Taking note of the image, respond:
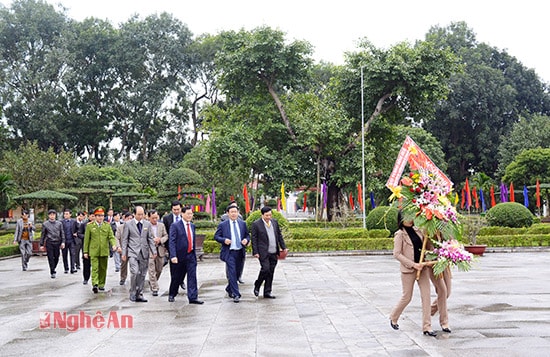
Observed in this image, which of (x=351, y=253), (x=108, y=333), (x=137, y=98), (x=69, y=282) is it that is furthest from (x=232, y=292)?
(x=137, y=98)

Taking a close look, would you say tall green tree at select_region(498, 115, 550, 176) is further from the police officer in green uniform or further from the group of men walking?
the police officer in green uniform

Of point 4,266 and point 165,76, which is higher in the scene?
point 165,76

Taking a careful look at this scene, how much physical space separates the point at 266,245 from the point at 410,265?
3.81m

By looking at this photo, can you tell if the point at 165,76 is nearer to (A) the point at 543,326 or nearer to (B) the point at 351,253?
(B) the point at 351,253

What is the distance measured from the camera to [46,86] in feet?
171

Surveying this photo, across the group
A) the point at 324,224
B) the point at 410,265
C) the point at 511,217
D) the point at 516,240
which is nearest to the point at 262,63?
the point at 324,224

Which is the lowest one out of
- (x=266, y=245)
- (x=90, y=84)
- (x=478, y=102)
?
(x=266, y=245)

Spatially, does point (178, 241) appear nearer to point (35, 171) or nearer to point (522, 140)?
point (35, 171)

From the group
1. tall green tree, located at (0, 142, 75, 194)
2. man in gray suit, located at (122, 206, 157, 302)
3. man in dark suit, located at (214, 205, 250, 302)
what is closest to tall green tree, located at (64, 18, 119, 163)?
tall green tree, located at (0, 142, 75, 194)

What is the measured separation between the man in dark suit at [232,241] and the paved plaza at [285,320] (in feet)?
1.41

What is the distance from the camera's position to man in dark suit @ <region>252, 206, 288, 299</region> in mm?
10688

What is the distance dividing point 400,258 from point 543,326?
6.40 ft

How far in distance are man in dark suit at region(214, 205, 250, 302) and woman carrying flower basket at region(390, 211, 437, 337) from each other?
3.67 meters

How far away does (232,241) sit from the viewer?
10742mm
